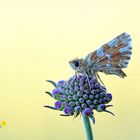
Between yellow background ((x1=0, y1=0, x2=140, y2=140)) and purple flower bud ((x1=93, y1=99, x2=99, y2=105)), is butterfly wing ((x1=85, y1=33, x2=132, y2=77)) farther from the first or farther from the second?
yellow background ((x1=0, y1=0, x2=140, y2=140))

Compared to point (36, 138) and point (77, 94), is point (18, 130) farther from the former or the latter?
point (77, 94)

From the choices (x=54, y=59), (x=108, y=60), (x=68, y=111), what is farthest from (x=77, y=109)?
(x=54, y=59)

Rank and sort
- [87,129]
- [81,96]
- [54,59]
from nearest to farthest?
[87,129]
[81,96]
[54,59]

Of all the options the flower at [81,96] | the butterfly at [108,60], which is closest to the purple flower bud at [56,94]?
the flower at [81,96]

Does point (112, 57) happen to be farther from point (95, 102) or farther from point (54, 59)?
point (54, 59)

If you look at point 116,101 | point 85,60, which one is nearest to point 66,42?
point 116,101

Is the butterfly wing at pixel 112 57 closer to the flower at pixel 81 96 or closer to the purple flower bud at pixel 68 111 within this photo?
the flower at pixel 81 96

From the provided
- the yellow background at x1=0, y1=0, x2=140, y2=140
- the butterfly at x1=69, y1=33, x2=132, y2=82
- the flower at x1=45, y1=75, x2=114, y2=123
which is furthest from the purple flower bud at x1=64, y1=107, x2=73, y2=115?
the yellow background at x1=0, y1=0, x2=140, y2=140
